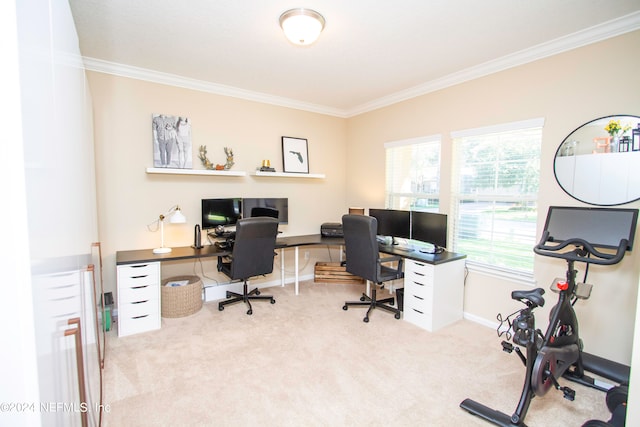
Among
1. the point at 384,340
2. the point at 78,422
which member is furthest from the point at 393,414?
the point at 78,422

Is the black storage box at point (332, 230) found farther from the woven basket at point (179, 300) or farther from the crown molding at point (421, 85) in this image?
the woven basket at point (179, 300)

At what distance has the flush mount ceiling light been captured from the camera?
2.16m

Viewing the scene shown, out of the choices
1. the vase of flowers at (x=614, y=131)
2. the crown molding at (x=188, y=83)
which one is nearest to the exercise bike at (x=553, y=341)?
the vase of flowers at (x=614, y=131)

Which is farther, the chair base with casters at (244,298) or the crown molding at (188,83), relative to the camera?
the chair base with casters at (244,298)

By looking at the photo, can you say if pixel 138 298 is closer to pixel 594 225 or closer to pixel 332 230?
pixel 332 230

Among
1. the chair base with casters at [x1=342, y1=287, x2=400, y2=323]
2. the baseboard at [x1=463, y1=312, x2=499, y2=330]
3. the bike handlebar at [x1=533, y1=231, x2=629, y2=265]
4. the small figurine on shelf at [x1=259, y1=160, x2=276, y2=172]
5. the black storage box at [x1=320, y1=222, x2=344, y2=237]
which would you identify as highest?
the small figurine on shelf at [x1=259, y1=160, x2=276, y2=172]

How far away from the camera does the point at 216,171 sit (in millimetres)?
3693

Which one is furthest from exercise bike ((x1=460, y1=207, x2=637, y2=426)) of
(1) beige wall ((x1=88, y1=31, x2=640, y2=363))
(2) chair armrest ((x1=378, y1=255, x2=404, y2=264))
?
(2) chair armrest ((x1=378, y1=255, x2=404, y2=264))

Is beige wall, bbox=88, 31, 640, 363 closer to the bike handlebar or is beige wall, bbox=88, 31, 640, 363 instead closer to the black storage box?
the black storage box

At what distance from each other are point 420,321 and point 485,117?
221cm

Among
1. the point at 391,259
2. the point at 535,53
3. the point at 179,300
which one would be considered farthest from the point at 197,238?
the point at 535,53

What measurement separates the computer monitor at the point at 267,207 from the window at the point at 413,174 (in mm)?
1461

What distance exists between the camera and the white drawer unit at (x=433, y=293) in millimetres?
3066

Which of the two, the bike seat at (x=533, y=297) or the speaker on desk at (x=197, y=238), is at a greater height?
the speaker on desk at (x=197, y=238)
